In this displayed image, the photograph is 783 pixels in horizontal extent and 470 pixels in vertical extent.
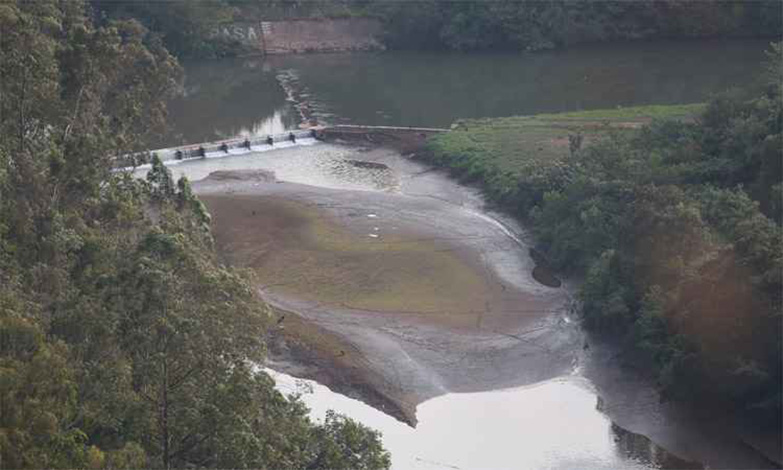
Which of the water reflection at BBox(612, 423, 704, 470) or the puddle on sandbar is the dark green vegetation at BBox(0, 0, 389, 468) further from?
the water reflection at BBox(612, 423, 704, 470)

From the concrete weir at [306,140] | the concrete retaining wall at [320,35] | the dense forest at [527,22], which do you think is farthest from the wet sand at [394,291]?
the dense forest at [527,22]

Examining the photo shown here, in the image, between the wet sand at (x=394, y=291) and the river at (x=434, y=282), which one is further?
the wet sand at (x=394, y=291)

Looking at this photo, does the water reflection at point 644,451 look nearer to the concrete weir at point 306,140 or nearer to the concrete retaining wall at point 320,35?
the concrete weir at point 306,140

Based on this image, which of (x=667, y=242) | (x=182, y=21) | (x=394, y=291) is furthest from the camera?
(x=182, y=21)

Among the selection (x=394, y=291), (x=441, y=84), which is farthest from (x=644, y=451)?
(x=441, y=84)

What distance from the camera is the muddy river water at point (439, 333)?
2659 centimetres

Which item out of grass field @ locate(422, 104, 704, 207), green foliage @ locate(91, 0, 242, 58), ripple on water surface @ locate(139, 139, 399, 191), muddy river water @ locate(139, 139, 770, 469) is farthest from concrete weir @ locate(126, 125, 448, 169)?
green foliage @ locate(91, 0, 242, 58)

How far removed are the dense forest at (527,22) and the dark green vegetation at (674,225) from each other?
73.4ft

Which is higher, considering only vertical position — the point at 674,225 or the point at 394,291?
the point at 674,225

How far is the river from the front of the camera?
26906mm

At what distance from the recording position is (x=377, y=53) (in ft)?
232

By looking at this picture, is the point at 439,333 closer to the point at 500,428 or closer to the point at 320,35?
the point at 500,428

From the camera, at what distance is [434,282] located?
35.0 m

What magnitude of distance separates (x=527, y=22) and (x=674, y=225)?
4179cm
